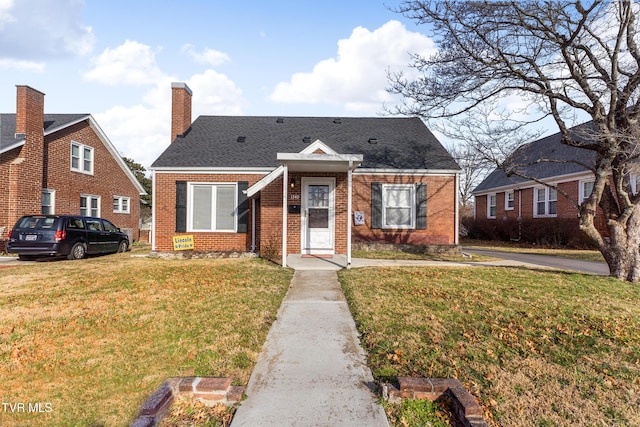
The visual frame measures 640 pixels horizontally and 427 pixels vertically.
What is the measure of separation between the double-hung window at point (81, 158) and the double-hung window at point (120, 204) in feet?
9.10

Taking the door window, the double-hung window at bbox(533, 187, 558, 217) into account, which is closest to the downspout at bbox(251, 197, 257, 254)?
the door window

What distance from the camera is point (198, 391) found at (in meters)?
2.96

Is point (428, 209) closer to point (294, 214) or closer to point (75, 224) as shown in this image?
point (294, 214)

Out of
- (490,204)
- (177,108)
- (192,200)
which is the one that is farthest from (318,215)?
(490,204)

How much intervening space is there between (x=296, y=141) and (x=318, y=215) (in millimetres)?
4543

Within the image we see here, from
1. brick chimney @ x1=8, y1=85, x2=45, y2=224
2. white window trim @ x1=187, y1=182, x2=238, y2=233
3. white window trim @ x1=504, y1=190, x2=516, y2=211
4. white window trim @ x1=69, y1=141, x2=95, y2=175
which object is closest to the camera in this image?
white window trim @ x1=187, y1=182, x2=238, y2=233

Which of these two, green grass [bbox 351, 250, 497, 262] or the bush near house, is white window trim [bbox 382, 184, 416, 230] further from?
the bush near house

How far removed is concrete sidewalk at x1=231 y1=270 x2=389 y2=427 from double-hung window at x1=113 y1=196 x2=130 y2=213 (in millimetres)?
19756

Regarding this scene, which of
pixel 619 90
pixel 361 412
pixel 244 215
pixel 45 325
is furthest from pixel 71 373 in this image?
pixel 619 90

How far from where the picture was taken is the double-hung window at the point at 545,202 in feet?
64.3

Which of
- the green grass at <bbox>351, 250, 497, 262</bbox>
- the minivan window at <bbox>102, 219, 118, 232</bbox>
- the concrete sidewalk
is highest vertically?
the minivan window at <bbox>102, 219, 118, 232</bbox>

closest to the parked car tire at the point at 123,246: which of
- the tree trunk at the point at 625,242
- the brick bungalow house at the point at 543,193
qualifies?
the tree trunk at the point at 625,242

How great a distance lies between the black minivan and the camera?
10703mm

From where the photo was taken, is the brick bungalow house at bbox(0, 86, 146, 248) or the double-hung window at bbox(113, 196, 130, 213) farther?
the double-hung window at bbox(113, 196, 130, 213)
